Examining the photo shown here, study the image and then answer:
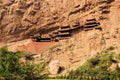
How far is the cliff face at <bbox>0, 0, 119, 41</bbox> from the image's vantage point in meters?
35.0

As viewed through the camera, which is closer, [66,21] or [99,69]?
[99,69]

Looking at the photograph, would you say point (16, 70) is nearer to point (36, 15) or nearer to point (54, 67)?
point (54, 67)

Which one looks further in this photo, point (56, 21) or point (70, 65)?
point (56, 21)

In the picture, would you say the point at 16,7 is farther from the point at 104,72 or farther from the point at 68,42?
the point at 104,72

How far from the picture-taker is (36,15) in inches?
1417

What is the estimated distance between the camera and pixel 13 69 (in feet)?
51.1

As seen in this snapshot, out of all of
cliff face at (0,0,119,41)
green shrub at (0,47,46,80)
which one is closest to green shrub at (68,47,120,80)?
cliff face at (0,0,119,41)

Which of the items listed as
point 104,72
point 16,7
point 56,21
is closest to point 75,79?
point 104,72

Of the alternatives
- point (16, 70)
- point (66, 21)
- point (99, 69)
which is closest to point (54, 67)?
point (99, 69)

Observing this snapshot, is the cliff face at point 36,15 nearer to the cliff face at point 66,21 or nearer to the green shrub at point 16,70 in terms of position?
the cliff face at point 66,21

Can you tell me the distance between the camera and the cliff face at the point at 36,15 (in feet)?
115

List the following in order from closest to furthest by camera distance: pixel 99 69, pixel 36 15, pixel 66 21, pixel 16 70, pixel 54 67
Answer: pixel 16 70 < pixel 99 69 < pixel 54 67 < pixel 66 21 < pixel 36 15

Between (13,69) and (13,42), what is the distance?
20.7 meters

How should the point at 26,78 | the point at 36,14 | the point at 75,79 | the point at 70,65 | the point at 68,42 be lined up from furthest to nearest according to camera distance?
1. the point at 36,14
2. the point at 68,42
3. the point at 70,65
4. the point at 75,79
5. the point at 26,78
